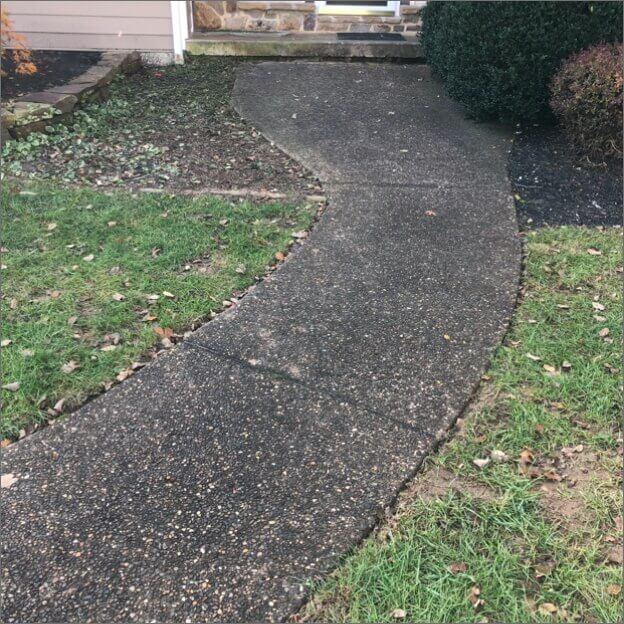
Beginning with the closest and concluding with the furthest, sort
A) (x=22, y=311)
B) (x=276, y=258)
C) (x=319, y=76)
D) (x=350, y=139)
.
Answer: (x=22, y=311), (x=276, y=258), (x=350, y=139), (x=319, y=76)

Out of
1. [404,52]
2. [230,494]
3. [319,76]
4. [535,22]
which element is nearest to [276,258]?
[230,494]

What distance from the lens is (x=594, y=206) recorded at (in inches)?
182

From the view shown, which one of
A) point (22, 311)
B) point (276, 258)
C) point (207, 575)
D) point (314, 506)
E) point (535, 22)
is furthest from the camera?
point (535, 22)

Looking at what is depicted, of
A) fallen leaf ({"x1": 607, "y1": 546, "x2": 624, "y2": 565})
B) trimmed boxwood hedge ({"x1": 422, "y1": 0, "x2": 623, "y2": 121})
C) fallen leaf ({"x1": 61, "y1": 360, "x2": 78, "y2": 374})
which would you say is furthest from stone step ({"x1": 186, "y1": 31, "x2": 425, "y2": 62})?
fallen leaf ({"x1": 607, "y1": 546, "x2": 624, "y2": 565})

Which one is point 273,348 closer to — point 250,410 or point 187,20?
point 250,410

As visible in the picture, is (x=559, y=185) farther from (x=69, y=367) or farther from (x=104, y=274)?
(x=69, y=367)

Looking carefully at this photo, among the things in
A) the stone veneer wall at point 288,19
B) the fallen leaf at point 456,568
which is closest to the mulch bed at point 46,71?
the stone veneer wall at point 288,19

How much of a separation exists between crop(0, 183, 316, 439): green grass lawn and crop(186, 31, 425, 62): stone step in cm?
403

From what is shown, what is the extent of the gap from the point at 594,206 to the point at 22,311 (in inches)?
160

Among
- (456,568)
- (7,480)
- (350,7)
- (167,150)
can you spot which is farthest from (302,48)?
(456,568)

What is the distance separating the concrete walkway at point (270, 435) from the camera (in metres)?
2.00

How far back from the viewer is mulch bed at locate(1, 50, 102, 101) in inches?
244

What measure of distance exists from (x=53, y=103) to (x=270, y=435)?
15.2 feet

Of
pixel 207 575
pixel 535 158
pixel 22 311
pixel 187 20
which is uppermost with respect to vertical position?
pixel 187 20
